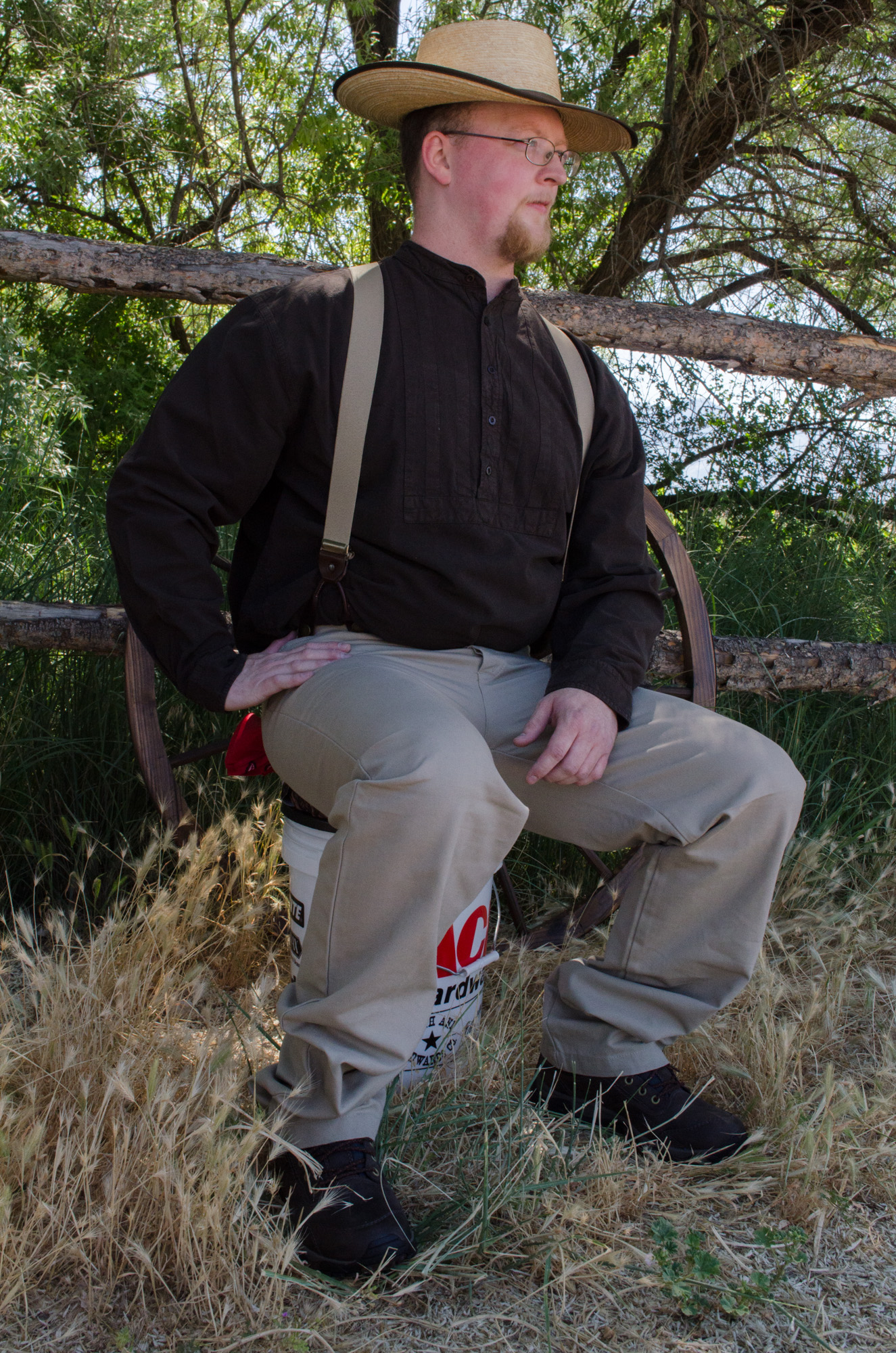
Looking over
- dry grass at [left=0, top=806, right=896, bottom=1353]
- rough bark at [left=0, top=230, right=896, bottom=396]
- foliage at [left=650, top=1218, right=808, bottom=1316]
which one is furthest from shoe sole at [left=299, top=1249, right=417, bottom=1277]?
rough bark at [left=0, top=230, right=896, bottom=396]

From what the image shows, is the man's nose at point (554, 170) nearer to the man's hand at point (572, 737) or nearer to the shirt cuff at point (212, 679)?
the man's hand at point (572, 737)

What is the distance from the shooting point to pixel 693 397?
571 centimetres

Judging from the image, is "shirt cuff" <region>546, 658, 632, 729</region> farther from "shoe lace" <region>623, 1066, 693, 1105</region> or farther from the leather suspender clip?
"shoe lace" <region>623, 1066, 693, 1105</region>

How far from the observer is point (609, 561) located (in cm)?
252

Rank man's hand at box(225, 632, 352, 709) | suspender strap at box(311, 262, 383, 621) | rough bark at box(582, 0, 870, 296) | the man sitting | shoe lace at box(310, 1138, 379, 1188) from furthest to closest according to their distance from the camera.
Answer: rough bark at box(582, 0, 870, 296), suspender strap at box(311, 262, 383, 621), man's hand at box(225, 632, 352, 709), the man sitting, shoe lace at box(310, 1138, 379, 1188)

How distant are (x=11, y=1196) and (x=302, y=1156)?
453 millimetres

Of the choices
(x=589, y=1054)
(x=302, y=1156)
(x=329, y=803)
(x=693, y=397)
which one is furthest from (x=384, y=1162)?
(x=693, y=397)

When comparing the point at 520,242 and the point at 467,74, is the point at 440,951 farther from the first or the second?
the point at 467,74

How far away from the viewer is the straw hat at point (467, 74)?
7.76 ft

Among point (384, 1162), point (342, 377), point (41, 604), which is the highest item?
point (342, 377)

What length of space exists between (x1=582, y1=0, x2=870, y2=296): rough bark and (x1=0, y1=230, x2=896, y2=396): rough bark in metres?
1.93

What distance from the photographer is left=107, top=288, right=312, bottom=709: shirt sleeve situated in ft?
7.13

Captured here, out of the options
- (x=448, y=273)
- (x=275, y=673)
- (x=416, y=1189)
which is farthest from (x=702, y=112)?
(x=416, y=1189)

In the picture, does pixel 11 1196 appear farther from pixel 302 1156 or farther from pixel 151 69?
pixel 151 69
